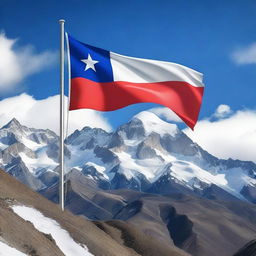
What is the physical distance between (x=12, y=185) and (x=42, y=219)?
23179mm

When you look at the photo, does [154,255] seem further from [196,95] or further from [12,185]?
[196,95]

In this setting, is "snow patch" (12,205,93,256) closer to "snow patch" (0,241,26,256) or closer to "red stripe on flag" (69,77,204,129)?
"red stripe on flag" (69,77,204,129)

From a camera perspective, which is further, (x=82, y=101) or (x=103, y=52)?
(x=103, y=52)

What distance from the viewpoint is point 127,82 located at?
1116 inches

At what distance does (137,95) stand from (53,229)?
48.6 ft

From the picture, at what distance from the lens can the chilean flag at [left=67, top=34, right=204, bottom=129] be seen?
89.1 ft

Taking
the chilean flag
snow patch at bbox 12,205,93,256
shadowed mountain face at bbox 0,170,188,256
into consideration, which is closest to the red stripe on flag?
the chilean flag

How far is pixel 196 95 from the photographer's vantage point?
2872cm

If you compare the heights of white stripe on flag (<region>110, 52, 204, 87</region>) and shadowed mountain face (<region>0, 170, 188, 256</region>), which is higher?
white stripe on flag (<region>110, 52, 204, 87</region>)

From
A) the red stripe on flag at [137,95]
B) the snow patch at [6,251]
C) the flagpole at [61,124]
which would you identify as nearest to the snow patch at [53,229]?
the flagpole at [61,124]

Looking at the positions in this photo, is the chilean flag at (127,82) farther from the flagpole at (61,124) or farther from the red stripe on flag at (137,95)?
the flagpole at (61,124)

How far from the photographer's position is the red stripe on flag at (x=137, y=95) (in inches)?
1058

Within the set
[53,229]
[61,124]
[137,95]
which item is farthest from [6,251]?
[53,229]

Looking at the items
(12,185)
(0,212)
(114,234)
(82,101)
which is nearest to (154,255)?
(114,234)
